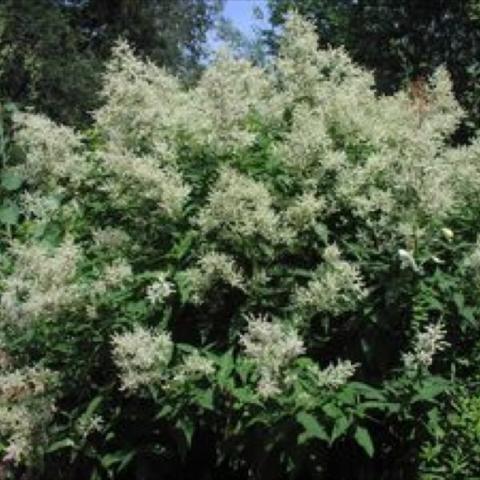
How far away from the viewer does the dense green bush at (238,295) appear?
13.3 ft

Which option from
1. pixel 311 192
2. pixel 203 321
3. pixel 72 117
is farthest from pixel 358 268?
pixel 72 117

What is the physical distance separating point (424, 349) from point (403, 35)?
83.7 feet

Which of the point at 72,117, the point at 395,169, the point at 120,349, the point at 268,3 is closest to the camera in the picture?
the point at 120,349

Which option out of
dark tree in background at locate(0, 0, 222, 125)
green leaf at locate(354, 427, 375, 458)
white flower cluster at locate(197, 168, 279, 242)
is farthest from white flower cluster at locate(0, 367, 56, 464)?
dark tree in background at locate(0, 0, 222, 125)

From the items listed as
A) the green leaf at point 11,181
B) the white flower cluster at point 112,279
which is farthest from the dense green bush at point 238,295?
the green leaf at point 11,181

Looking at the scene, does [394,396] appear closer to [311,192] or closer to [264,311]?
[264,311]

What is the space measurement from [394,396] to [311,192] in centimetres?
92

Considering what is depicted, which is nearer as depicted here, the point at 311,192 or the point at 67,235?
the point at 311,192

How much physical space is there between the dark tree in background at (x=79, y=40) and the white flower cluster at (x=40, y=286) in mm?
24742

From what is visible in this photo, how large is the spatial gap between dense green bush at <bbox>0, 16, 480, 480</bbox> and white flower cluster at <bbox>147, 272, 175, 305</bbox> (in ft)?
0.04

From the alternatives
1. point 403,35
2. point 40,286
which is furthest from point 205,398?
point 403,35

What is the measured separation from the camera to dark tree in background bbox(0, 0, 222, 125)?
33000 mm

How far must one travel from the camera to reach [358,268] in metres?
4.35

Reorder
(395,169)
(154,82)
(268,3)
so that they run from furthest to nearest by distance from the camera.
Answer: (268,3) < (154,82) < (395,169)
